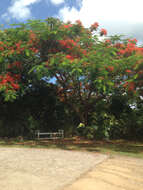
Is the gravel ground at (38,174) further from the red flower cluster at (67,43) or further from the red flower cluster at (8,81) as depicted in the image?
the red flower cluster at (67,43)

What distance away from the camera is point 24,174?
5.02 m

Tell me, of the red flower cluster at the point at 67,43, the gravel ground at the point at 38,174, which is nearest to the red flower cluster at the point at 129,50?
the red flower cluster at the point at 67,43

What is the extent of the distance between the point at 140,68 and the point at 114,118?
17.3ft

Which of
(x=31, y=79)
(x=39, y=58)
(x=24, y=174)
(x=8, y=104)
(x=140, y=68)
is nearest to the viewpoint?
(x=24, y=174)

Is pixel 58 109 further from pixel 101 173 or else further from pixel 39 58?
pixel 101 173

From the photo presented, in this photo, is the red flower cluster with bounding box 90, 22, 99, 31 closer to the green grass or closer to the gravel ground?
the green grass

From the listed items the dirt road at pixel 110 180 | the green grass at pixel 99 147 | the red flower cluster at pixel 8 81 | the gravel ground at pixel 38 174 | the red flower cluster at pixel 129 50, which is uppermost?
the red flower cluster at pixel 129 50

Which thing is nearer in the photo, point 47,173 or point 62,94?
point 47,173

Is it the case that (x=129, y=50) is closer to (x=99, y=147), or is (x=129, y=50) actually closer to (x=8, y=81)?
(x=99, y=147)

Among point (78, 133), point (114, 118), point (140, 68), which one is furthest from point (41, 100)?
point (140, 68)

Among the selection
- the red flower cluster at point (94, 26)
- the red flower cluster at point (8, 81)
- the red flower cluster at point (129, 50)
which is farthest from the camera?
the red flower cluster at point (94, 26)

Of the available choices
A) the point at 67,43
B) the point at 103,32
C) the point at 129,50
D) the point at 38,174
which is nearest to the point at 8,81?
the point at 67,43

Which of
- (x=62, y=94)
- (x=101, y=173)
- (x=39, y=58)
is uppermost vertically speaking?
(x=39, y=58)

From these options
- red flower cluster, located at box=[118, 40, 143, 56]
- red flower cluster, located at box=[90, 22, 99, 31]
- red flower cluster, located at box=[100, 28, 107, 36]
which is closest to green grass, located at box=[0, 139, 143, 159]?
red flower cluster, located at box=[118, 40, 143, 56]
